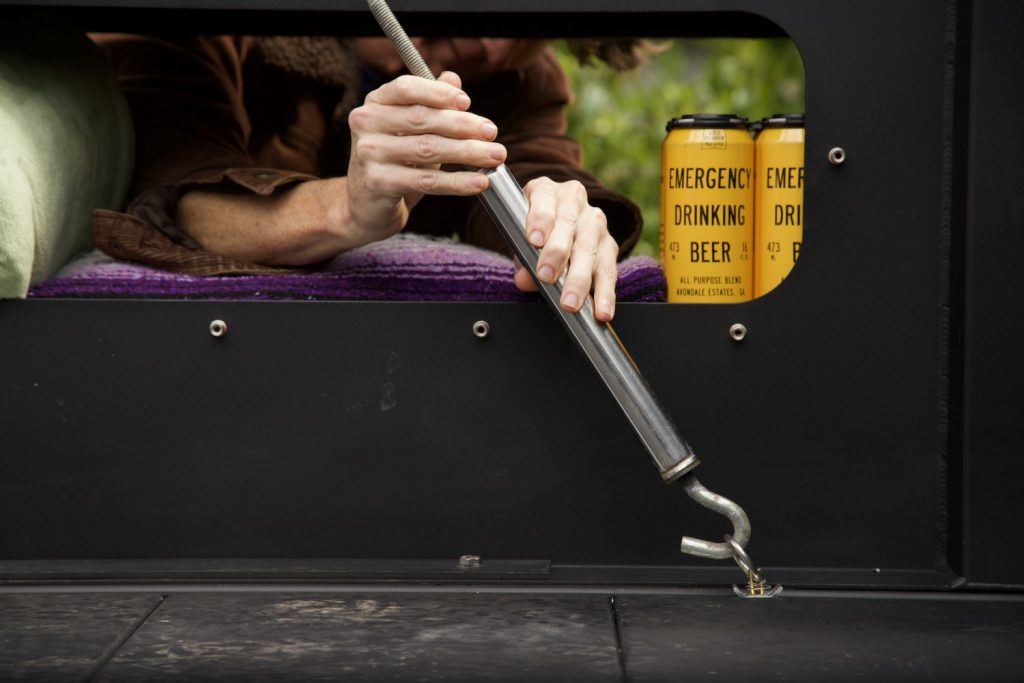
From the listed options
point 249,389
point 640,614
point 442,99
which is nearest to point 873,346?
point 640,614

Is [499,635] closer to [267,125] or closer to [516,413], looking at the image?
[516,413]

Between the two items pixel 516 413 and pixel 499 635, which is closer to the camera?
pixel 499 635

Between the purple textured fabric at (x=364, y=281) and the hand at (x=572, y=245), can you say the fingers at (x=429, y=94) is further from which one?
the purple textured fabric at (x=364, y=281)

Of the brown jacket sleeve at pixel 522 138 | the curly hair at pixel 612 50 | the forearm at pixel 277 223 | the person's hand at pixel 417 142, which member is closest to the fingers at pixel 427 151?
the person's hand at pixel 417 142

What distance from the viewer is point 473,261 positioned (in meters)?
1.26

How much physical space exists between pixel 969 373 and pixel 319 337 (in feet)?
1.97

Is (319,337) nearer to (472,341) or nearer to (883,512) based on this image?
(472,341)

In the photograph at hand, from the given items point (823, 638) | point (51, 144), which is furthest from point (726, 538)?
point (51, 144)

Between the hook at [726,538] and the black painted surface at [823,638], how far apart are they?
48 millimetres

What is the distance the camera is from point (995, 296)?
111 centimetres

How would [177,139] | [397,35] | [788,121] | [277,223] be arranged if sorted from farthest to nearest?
[177,139] → [277,223] → [788,121] → [397,35]

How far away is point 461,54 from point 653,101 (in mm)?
2993

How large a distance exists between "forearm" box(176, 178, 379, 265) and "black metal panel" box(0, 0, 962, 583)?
13 cm

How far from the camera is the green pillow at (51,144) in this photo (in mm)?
1150
